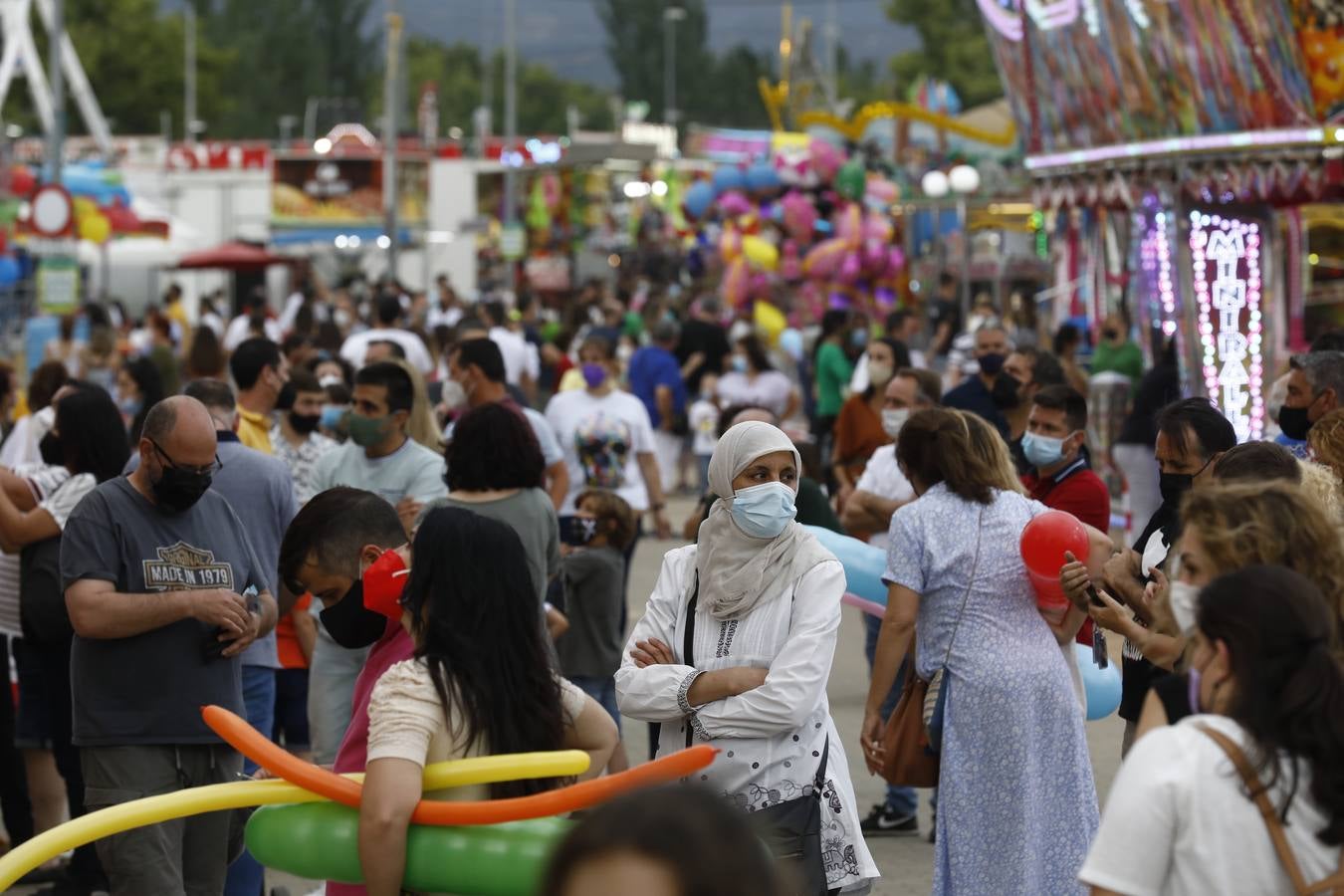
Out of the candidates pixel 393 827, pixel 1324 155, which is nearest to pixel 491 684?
pixel 393 827

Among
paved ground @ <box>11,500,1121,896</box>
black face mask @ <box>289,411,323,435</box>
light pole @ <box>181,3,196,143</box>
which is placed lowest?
paved ground @ <box>11,500,1121,896</box>

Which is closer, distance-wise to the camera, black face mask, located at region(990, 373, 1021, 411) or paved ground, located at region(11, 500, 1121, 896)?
paved ground, located at region(11, 500, 1121, 896)

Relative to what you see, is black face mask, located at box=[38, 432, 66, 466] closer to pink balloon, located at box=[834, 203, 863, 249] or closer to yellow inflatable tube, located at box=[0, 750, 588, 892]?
yellow inflatable tube, located at box=[0, 750, 588, 892]

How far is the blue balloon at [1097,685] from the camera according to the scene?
6043mm

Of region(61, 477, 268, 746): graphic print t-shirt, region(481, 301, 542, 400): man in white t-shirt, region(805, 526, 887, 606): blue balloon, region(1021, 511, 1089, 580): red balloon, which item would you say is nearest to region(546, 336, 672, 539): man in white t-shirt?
region(481, 301, 542, 400): man in white t-shirt

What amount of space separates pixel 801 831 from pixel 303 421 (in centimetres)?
456

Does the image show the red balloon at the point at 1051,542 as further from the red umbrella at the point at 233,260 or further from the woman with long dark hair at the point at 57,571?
the red umbrella at the point at 233,260

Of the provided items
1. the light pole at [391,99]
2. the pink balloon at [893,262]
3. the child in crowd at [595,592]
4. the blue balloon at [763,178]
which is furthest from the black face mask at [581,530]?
the light pole at [391,99]

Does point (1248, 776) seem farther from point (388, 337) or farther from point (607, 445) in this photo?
point (388, 337)

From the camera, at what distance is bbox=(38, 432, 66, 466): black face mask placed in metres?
6.83

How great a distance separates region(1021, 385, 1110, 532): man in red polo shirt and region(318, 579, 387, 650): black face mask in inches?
113

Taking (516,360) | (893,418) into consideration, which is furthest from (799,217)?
(893,418)

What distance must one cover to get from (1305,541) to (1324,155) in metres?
11.2

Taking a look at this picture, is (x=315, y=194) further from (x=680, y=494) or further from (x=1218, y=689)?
(x=1218, y=689)
